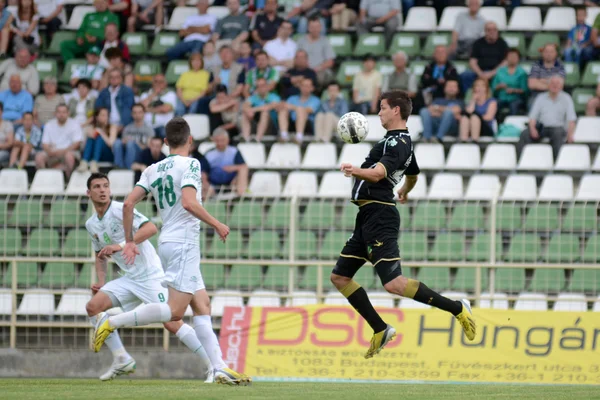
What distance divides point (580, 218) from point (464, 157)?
3207mm

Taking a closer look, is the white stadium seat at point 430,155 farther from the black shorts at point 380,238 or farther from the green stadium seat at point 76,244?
the black shorts at point 380,238

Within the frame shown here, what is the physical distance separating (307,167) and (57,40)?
738cm

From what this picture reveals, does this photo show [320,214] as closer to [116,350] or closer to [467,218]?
[467,218]

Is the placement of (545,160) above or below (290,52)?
below

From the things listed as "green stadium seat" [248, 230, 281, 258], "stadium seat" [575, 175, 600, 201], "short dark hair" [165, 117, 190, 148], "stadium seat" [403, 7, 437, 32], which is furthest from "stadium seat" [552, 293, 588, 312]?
"stadium seat" [403, 7, 437, 32]

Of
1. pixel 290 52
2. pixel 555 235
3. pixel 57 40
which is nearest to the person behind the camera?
pixel 555 235

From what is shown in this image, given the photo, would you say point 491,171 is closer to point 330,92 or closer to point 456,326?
point 330,92

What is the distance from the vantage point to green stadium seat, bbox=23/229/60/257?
16.6 metres

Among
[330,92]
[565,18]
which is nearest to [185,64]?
[330,92]

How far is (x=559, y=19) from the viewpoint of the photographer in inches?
831

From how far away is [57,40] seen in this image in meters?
23.0

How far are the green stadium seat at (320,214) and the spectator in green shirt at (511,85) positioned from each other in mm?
4682

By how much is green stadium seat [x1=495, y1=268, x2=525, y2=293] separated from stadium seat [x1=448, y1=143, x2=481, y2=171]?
10.6 ft

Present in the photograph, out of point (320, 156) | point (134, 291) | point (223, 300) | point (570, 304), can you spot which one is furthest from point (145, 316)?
point (320, 156)
